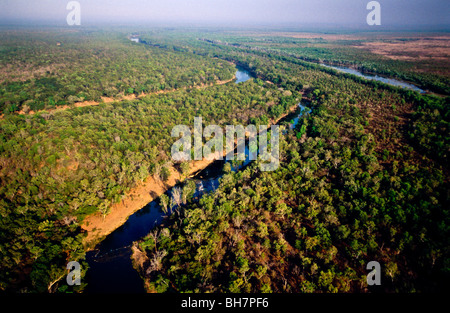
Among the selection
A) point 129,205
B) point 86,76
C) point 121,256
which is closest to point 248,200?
point 121,256

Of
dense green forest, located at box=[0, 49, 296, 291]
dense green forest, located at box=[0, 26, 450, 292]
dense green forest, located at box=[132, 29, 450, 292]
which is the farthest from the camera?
dense green forest, located at box=[0, 49, 296, 291]

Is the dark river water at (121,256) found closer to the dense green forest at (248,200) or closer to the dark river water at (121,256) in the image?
the dark river water at (121,256)

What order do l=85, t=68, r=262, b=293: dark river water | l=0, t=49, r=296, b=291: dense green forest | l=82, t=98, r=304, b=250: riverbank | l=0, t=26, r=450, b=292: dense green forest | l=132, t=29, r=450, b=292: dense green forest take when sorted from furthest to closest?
l=82, t=98, r=304, b=250: riverbank < l=0, t=49, r=296, b=291: dense green forest < l=85, t=68, r=262, b=293: dark river water < l=0, t=26, r=450, b=292: dense green forest < l=132, t=29, r=450, b=292: dense green forest

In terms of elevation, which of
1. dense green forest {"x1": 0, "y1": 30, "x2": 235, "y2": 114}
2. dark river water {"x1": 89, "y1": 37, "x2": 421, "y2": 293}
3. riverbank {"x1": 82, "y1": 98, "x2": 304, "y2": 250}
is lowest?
dark river water {"x1": 89, "y1": 37, "x2": 421, "y2": 293}

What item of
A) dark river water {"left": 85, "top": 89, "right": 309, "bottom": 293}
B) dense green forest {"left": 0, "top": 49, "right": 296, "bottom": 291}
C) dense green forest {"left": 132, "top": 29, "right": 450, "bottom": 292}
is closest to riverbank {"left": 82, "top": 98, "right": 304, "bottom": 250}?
dark river water {"left": 85, "top": 89, "right": 309, "bottom": 293}

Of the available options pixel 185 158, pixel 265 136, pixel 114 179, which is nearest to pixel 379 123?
pixel 265 136

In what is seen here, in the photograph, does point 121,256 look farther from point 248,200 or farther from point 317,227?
point 317,227

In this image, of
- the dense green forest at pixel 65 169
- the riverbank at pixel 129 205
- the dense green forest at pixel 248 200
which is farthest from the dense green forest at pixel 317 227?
the dense green forest at pixel 65 169

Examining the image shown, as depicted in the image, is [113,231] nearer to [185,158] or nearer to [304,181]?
[185,158]

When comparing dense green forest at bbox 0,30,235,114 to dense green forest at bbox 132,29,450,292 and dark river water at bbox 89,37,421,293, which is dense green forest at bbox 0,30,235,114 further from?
dense green forest at bbox 132,29,450,292
